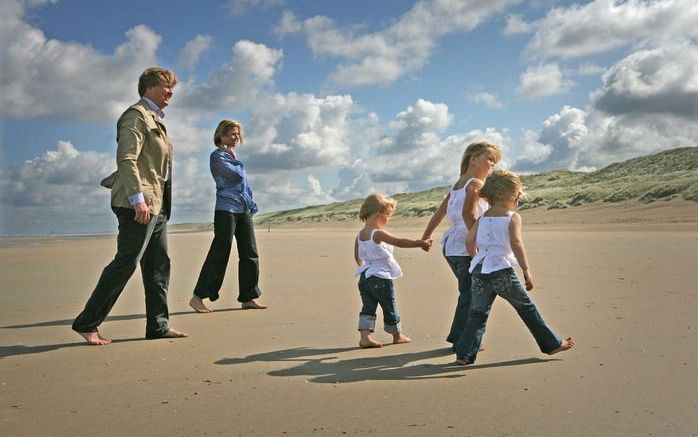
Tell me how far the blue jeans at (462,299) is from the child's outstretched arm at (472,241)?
0.17 m

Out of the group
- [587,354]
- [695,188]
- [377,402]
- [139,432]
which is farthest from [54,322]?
[695,188]

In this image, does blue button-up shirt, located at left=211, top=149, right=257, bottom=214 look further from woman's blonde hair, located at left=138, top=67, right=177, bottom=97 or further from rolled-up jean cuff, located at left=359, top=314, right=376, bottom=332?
rolled-up jean cuff, located at left=359, top=314, right=376, bottom=332

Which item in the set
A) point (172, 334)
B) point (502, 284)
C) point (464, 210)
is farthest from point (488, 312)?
point (172, 334)

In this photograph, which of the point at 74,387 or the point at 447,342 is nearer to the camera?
the point at 74,387

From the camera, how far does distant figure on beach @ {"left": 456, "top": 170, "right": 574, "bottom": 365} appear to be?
385 centimetres

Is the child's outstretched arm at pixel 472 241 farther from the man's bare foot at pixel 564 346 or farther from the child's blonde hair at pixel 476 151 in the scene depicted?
the man's bare foot at pixel 564 346

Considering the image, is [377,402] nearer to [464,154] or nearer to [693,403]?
[693,403]

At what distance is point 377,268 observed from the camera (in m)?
4.68

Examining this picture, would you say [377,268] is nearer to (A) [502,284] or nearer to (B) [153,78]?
(A) [502,284]

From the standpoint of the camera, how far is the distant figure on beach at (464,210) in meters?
4.26

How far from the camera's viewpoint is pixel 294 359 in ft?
13.2

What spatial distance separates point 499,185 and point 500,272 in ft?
1.81

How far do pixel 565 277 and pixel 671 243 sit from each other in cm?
560

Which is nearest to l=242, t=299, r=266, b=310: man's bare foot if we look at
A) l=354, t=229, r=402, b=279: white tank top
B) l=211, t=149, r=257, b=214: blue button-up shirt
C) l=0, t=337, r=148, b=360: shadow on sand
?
l=211, t=149, r=257, b=214: blue button-up shirt
